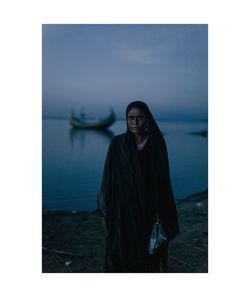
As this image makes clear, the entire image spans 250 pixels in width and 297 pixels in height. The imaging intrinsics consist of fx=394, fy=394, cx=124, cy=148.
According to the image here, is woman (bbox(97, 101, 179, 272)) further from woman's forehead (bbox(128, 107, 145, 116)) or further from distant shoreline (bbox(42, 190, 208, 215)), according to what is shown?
distant shoreline (bbox(42, 190, 208, 215))

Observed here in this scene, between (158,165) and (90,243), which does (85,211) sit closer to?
(90,243)

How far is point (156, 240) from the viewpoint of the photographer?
3225 millimetres

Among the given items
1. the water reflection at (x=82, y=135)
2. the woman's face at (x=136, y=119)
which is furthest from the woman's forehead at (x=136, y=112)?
the water reflection at (x=82, y=135)

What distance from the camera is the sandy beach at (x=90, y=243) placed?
332 centimetres

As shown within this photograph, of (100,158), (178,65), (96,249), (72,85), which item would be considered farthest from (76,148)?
(178,65)

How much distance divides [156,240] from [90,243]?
0.57m

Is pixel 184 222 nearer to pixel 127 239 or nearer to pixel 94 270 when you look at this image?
pixel 127 239

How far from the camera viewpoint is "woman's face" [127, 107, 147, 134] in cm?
317

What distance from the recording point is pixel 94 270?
3.30 metres

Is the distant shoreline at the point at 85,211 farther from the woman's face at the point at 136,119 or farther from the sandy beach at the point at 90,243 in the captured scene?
the woman's face at the point at 136,119

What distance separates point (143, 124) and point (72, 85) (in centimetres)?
74

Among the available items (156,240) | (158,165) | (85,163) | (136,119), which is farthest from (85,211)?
(136,119)

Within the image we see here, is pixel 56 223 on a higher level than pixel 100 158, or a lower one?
lower

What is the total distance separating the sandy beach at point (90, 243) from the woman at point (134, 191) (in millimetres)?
173
